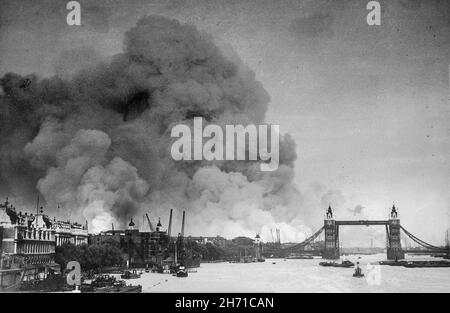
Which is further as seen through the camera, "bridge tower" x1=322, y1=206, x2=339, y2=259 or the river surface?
"bridge tower" x1=322, y1=206, x2=339, y2=259

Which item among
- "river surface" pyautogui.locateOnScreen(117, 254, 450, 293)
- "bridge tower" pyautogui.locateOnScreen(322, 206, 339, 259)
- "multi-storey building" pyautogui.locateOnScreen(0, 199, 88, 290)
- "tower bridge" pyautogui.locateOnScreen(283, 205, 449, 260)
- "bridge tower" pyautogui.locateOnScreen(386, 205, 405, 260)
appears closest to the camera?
"multi-storey building" pyautogui.locateOnScreen(0, 199, 88, 290)

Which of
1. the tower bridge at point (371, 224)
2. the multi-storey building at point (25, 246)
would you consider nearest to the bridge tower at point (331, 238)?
the tower bridge at point (371, 224)

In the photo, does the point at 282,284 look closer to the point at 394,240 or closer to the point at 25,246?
the point at 25,246

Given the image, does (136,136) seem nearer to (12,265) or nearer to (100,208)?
(100,208)

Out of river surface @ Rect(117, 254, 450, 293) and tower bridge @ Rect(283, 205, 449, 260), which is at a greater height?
tower bridge @ Rect(283, 205, 449, 260)

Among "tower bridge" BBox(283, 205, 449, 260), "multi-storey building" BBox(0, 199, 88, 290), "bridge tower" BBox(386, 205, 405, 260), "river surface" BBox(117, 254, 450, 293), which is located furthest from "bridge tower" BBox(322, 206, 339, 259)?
"multi-storey building" BBox(0, 199, 88, 290)

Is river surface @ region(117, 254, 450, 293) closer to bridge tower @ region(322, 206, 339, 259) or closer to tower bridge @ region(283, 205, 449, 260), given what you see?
tower bridge @ region(283, 205, 449, 260)

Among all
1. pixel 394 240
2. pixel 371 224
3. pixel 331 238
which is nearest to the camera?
pixel 371 224

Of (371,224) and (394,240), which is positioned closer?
(371,224)

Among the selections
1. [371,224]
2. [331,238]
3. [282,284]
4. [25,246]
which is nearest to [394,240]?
[331,238]
